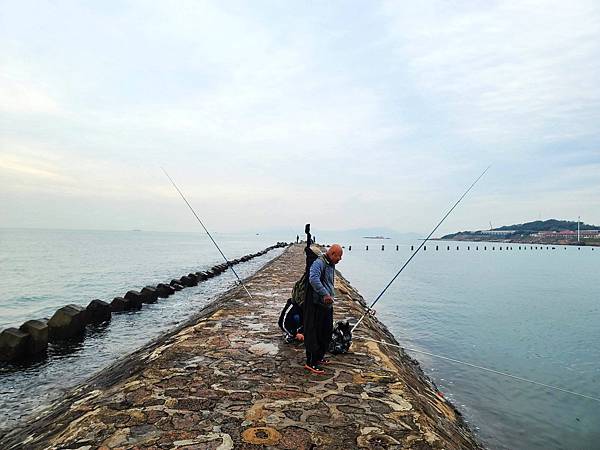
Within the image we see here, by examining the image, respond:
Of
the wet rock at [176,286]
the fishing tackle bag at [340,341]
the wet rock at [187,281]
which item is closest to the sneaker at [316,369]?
the fishing tackle bag at [340,341]

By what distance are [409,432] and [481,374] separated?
25.2 ft

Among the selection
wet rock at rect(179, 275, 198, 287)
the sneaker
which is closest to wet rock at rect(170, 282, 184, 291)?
wet rock at rect(179, 275, 198, 287)

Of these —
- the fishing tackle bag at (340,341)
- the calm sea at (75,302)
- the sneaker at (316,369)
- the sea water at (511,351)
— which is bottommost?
the sea water at (511,351)

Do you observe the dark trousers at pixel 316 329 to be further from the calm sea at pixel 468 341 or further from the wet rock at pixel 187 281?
the wet rock at pixel 187 281

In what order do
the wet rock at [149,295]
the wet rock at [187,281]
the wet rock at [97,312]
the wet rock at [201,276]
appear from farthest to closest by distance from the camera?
the wet rock at [201,276], the wet rock at [187,281], the wet rock at [149,295], the wet rock at [97,312]

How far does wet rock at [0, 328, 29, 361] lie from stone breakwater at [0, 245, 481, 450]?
324 centimetres

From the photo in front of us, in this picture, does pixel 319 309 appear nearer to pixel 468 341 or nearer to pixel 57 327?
pixel 57 327

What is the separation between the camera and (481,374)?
1041 centimetres

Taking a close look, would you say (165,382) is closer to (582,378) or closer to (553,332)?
(582,378)

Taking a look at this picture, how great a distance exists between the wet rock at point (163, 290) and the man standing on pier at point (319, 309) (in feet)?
47.0

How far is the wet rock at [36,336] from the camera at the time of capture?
927 cm

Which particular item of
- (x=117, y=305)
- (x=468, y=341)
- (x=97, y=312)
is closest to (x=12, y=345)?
(x=97, y=312)

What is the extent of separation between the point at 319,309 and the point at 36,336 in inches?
298

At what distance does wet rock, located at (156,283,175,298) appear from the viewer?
18.7 m
